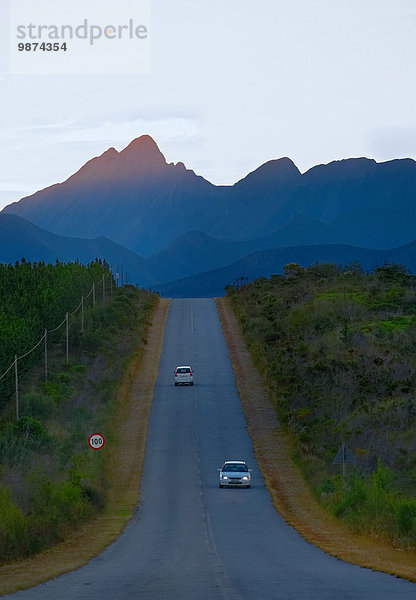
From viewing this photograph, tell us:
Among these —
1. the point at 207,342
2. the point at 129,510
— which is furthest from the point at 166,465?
the point at 207,342

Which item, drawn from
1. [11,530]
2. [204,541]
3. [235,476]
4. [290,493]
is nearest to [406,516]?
[204,541]

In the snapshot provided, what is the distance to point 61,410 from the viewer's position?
57219 mm

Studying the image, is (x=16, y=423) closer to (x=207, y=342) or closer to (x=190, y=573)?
(x=190, y=573)

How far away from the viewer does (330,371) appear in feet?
209

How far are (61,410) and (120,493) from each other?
50.6 feet

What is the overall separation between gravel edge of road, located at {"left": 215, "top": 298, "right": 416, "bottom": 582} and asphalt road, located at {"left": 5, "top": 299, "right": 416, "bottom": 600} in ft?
1.85

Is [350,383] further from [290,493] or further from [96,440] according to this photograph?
[96,440]

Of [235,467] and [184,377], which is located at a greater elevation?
[184,377]

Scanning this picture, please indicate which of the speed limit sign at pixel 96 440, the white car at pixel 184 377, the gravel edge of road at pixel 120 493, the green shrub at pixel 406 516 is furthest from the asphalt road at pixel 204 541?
the speed limit sign at pixel 96 440

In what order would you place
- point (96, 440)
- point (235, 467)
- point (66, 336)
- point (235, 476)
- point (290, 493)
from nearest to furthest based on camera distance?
point (96, 440), point (290, 493), point (235, 476), point (235, 467), point (66, 336)

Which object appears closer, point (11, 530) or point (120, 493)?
point (11, 530)

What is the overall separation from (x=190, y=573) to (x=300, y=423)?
111 feet

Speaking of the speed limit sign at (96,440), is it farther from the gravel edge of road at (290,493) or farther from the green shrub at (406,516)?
the green shrub at (406,516)

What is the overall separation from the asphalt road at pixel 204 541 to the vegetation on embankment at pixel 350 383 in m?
2.60
